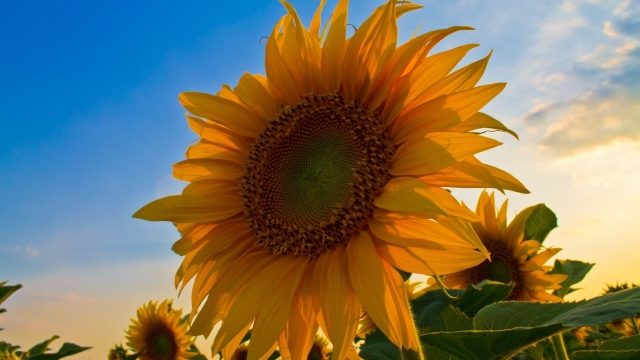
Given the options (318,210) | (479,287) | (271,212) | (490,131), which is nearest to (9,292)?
(271,212)

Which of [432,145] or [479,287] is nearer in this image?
[432,145]

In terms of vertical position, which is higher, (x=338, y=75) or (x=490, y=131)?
(x=338, y=75)

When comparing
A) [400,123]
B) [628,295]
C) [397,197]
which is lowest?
[628,295]

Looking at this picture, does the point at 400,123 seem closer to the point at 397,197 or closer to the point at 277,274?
the point at 397,197

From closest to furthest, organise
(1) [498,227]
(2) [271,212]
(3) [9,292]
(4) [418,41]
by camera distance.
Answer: (4) [418,41] → (2) [271,212] → (3) [9,292] → (1) [498,227]

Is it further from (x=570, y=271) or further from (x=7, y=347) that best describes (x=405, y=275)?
(x=7, y=347)

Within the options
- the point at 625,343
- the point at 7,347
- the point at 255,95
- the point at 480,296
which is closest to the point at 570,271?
the point at 625,343

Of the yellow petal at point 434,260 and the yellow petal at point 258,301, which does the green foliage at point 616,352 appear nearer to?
the yellow petal at point 434,260

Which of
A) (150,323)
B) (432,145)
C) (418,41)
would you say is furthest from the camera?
(150,323)
